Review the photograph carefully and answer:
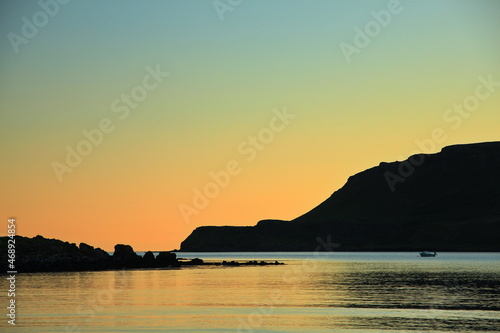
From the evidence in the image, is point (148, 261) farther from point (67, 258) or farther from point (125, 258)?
point (67, 258)

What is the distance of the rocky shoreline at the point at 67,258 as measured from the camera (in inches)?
5792

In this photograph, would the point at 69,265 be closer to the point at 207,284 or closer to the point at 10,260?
the point at 10,260

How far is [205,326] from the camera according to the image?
59.6m

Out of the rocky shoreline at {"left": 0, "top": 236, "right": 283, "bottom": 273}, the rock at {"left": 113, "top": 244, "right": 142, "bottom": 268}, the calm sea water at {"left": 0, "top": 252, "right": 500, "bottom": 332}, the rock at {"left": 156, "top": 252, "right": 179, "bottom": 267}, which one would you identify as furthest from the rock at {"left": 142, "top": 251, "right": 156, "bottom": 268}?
the calm sea water at {"left": 0, "top": 252, "right": 500, "bottom": 332}

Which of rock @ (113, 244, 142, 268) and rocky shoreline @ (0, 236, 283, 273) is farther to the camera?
rock @ (113, 244, 142, 268)

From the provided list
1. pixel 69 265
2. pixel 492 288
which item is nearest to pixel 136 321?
pixel 492 288

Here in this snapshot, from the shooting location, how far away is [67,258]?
155 m

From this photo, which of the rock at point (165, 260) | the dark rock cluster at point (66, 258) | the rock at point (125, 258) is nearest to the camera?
the dark rock cluster at point (66, 258)

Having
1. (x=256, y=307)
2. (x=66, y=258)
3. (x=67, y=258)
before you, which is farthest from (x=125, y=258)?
(x=256, y=307)

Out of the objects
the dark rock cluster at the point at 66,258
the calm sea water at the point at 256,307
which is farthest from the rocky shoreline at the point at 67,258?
the calm sea water at the point at 256,307

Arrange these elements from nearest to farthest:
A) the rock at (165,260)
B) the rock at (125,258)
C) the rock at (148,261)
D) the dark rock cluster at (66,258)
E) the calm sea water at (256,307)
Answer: the calm sea water at (256,307)
the dark rock cluster at (66,258)
the rock at (125,258)
the rock at (148,261)
the rock at (165,260)

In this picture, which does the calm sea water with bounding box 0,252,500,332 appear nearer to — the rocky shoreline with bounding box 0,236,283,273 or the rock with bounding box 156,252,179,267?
the rocky shoreline with bounding box 0,236,283,273

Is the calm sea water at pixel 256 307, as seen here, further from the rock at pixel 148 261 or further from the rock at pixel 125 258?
the rock at pixel 148 261

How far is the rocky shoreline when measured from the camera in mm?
147125
